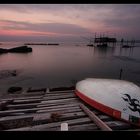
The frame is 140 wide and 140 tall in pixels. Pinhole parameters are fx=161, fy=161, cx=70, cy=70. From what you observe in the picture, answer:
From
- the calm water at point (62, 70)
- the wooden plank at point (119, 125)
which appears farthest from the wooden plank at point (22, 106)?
the calm water at point (62, 70)

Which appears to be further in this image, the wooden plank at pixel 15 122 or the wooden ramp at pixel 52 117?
the wooden plank at pixel 15 122

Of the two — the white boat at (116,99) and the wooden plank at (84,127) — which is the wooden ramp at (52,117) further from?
the white boat at (116,99)

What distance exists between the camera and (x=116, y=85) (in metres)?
4.05

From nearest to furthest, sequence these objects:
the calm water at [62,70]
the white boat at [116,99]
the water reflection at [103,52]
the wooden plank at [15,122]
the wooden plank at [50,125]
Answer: the wooden plank at [50,125] → the wooden plank at [15,122] → the white boat at [116,99] → the calm water at [62,70] → the water reflection at [103,52]

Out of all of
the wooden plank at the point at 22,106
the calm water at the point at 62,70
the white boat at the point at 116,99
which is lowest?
the calm water at the point at 62,70

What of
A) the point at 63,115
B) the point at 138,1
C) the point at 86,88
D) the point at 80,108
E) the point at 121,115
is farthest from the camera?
the point at 86,88

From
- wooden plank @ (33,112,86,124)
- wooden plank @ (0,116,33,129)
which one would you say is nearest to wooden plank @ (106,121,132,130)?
wooden plank @ (33,112,86,124)

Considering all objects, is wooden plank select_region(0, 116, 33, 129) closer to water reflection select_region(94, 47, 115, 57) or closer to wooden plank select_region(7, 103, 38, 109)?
wooden plank select_region(7, 103, 38, 109)

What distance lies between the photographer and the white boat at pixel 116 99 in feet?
10.5

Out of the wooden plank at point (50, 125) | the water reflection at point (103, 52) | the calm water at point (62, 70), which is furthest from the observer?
the water reflection at point (103, 52)
